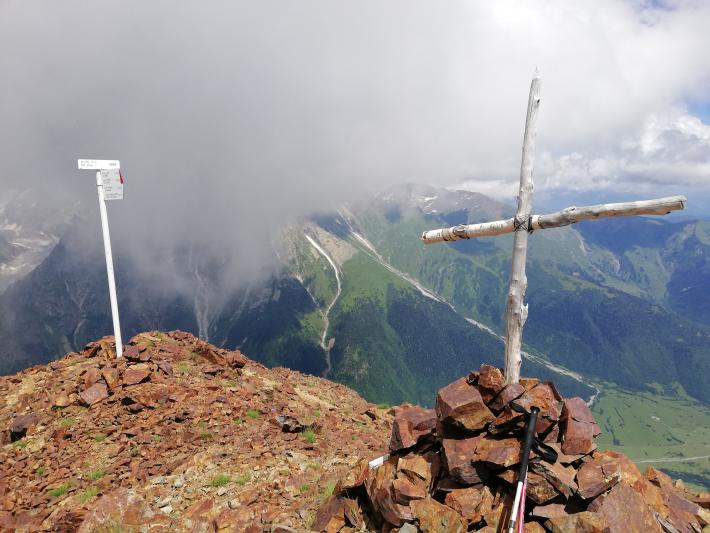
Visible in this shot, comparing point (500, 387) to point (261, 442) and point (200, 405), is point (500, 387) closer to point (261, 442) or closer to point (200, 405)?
point (261, 442)

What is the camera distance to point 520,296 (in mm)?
11148

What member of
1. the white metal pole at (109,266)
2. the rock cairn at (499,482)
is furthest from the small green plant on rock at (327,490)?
the white metal pole at (109,266)

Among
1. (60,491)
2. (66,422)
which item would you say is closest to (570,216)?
(60,491)

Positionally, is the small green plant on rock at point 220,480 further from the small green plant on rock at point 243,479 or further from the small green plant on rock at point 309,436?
the small green plant on rock at point 309,436

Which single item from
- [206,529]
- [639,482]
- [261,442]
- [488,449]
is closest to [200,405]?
[261,442]

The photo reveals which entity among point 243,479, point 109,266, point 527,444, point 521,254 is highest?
point 521,254

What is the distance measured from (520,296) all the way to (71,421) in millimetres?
19394

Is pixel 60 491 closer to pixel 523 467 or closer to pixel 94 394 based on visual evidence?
pixel 94 394

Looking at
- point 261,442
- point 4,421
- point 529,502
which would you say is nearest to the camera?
point 529,502

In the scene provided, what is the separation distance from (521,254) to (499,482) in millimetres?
5841

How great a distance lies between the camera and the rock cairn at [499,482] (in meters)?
9.30

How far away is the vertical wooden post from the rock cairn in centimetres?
72

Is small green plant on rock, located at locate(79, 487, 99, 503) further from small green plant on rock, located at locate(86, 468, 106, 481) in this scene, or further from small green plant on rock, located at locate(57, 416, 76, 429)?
small green plant on rock, located at locate(57, 416, 76, 429)

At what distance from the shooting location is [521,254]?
1114 centimetres
